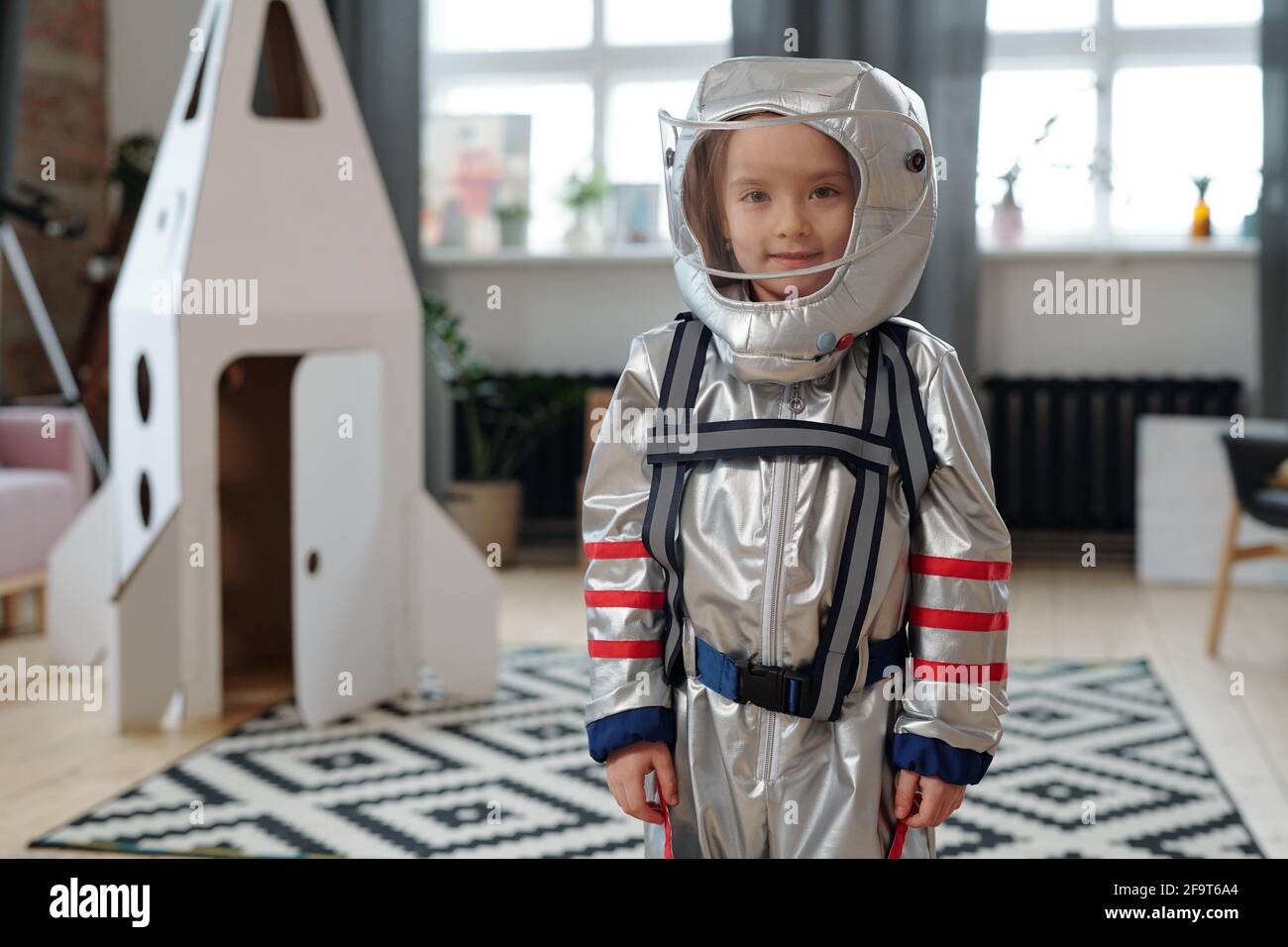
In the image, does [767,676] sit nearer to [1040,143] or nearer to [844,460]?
[844,460]

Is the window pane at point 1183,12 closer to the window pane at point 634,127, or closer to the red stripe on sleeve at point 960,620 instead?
the window pane at point 634,127

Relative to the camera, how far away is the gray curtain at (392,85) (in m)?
4.84

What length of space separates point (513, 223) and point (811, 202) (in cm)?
409

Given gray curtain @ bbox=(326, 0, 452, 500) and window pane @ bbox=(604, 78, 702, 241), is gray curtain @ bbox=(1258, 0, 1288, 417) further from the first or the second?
gray curtain @ bbox=(326, 0, 452, 500)

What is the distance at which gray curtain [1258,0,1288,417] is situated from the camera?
174 inches

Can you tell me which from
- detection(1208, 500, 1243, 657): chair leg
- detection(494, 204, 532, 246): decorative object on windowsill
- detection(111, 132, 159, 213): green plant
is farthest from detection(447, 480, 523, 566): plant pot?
detection(1208, 500, 1243, 657): chair leg

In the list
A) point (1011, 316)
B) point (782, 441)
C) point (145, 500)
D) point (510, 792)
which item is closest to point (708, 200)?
point (782, 441)

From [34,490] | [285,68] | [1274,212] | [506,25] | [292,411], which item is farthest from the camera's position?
[506,25]

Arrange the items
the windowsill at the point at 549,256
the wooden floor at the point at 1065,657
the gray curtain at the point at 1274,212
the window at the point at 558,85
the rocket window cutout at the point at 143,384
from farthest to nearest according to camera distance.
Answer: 1. the window at the point at 558,85
2. the windowsill at the point at 549,256
3. the gray curtain at the point at 1274,212
4. the rocket window cutout at the point at 143,384
5. the wooden floor at the point at 1065,657

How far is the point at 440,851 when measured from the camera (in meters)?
2.08

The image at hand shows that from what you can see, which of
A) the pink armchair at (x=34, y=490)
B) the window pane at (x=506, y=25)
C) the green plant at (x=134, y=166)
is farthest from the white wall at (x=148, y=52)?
the pink armchair at (x=34, y=490)

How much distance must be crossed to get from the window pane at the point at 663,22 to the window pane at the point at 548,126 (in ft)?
0.82

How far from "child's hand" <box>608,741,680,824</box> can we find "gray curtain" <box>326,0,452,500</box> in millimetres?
3832

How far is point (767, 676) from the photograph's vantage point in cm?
112
